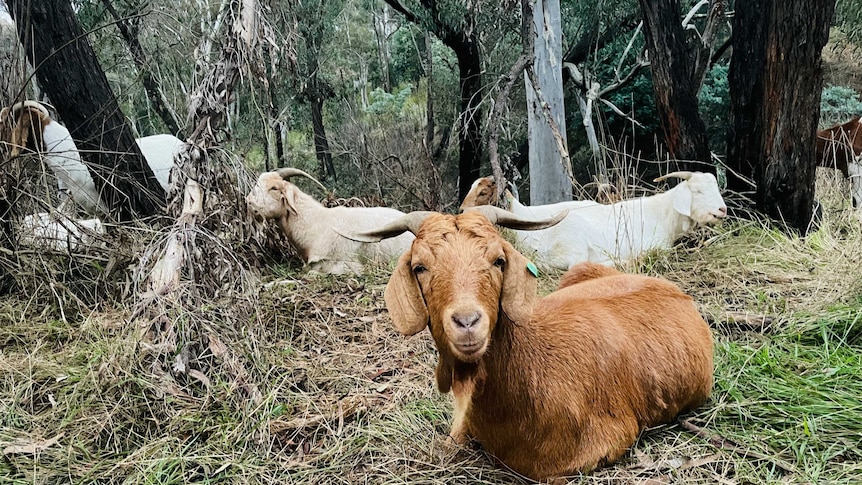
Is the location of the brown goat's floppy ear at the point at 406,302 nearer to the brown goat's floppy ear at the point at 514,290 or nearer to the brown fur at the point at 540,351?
the brown fur at the point at 540,351

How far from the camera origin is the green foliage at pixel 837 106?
45.7 ft

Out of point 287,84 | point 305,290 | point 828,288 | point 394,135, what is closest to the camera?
point 828,288

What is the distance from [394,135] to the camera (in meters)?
12.0

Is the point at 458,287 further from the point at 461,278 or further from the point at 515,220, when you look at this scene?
the point at 515,220

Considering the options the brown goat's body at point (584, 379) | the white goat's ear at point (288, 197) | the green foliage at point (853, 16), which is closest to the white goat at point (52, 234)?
the white goat's ear at point (288, 197)

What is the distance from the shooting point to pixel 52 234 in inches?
195

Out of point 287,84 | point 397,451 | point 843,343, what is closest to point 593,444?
point 397,451

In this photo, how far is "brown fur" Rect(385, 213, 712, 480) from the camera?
2.35 meters

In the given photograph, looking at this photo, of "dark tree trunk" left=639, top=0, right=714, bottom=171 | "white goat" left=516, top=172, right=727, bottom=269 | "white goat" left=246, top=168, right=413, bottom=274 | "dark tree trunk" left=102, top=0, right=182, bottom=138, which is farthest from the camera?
"dark tree trunk" left=102, top=0, right=182, bottom=138

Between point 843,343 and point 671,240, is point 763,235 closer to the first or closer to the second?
point 671,240

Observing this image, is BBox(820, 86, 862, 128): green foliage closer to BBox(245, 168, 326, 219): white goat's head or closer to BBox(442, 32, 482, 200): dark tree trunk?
BBox(442, 32, 482, 200): dark tree trunk

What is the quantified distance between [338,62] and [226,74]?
13029 mm

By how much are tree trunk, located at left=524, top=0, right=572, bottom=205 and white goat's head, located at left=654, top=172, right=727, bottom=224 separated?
2.67m

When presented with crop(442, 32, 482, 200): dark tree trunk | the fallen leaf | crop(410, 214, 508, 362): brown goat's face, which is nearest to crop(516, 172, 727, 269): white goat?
crop(410, 214, 508, 362): brown goat's face
